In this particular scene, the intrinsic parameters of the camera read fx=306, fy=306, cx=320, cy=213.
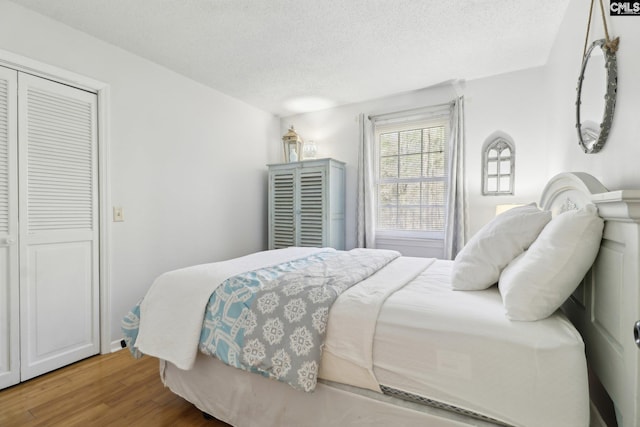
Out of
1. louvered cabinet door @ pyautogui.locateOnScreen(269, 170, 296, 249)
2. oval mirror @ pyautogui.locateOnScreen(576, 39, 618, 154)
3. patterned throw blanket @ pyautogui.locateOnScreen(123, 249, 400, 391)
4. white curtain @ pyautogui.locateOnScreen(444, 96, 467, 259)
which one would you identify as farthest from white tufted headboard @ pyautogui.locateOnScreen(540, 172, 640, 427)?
louvered cabinet door @ pyautogui.locateOnScreen(269, 170, 296, 249)

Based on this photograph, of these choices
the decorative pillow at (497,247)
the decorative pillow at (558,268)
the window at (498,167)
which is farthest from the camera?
the window at (498,167)

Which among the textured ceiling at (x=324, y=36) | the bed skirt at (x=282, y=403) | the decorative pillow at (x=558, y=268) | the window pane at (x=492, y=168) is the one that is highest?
the textured ceiling at (x=324, y=36)

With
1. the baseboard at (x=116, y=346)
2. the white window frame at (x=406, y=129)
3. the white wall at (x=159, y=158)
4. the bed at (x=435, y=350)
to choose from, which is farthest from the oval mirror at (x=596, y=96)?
the baseboard at (x=116, y=346)

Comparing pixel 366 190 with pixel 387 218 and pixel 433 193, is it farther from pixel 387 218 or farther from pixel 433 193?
pixel 433 193

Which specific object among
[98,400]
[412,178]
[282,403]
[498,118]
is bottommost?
[98,400]

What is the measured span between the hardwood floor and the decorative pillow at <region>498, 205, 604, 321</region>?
159 centimetres

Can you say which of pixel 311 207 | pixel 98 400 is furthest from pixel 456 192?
pixel 98 400

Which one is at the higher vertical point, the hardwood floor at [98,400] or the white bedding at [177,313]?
the white bedding at [177,313]

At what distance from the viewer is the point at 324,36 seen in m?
2.42

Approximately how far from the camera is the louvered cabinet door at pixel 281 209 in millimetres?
3828

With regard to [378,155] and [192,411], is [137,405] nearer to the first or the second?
[192,411]

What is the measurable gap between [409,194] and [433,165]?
16.9 inches

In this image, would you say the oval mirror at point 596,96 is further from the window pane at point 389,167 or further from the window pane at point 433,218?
the window pane at point 389,167

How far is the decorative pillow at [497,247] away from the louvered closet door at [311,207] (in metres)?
2.21
